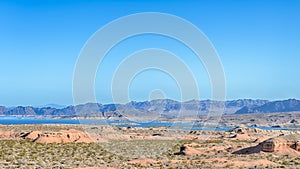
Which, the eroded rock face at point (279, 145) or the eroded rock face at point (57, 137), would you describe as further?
the eroded rock face at point (57, 137)

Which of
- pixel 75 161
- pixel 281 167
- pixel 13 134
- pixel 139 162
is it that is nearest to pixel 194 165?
pixel 139 162

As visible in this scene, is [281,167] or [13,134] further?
[13,134]

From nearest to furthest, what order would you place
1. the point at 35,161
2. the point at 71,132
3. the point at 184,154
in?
1. the point at 35,161
2. the point at 184,154
3. the point at 71,132

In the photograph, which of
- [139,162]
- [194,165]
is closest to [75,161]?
[139,162]

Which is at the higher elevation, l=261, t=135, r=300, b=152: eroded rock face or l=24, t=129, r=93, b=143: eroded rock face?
l=24, t=129, r=93, b=143: eroded rock face

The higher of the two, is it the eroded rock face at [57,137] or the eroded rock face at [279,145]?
the eroded rock face at [57,137]

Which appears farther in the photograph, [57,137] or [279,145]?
[57,137]

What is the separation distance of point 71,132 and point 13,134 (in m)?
11.3

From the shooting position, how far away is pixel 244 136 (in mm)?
89312

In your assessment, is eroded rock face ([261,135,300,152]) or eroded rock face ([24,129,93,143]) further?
eroded rock face ([24,129,93,143])

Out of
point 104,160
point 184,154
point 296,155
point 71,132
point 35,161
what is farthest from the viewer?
point 71,132

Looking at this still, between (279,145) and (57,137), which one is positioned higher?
(57,137)

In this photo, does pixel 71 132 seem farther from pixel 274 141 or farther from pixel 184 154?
pixel 274 141

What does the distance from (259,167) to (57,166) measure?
51.6ft
